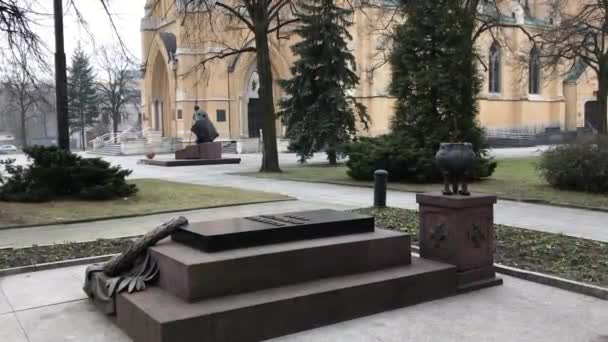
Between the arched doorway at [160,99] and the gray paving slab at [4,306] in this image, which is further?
the arched doorway at [160,99]

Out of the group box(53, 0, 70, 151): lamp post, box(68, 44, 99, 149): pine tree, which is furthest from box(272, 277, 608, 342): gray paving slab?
box(68, 44, 99, 149): pine tree

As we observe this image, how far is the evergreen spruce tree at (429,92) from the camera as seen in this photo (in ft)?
62.3

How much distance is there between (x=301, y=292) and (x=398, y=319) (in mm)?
1001

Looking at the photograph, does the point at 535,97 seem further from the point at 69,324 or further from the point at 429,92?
the point at 69,324

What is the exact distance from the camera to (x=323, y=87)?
98.0 feet

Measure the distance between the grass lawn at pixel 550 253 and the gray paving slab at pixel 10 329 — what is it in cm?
562

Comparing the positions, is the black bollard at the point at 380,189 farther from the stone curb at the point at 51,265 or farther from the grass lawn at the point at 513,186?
the stone curb at the point at 51,265

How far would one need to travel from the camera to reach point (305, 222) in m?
6.18

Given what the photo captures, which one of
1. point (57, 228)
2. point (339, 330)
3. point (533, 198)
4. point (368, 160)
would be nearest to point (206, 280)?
point (339, 330)

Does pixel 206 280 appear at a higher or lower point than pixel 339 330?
higher

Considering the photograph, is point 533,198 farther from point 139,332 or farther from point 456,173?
point 139,332

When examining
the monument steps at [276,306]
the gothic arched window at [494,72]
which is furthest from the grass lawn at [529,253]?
the gothic arched window at [494,72]

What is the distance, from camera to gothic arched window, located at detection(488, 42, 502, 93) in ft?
194

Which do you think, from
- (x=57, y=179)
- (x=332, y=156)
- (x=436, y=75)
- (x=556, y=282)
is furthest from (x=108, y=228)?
(x=332, y=156)
